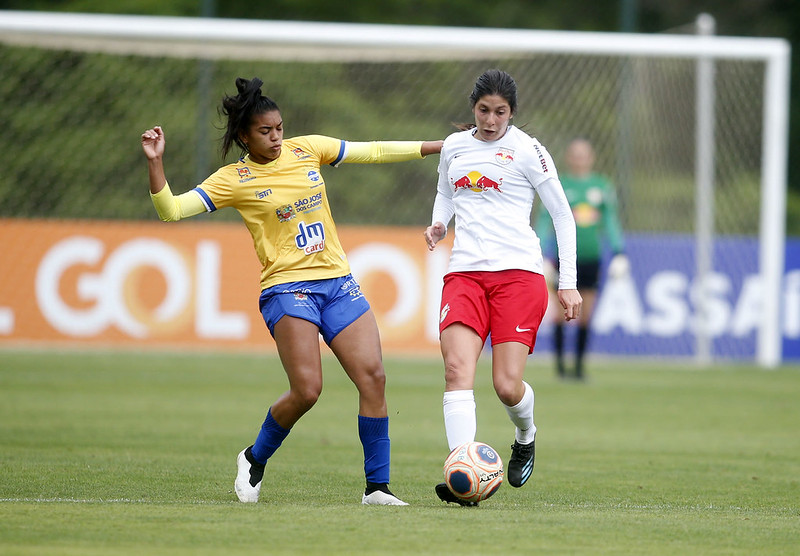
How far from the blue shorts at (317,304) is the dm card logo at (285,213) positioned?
32 cm

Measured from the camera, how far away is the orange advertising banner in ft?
50.5

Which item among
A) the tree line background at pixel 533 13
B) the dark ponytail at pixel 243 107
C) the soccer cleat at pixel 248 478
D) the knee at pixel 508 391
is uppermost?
the tree line background at pixel 533 13

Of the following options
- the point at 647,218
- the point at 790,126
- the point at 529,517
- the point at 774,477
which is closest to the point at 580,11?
the point at 790,126

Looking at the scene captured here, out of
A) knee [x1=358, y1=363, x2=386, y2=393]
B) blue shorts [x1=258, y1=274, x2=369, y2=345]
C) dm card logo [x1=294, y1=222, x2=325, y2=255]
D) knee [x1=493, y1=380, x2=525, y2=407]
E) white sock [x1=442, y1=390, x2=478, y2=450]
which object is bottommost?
white sock [x1=442, y1=390, x2=478, y2=450]

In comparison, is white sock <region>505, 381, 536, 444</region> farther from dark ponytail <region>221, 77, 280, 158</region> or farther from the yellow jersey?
dark ponytail <region>221, 77, 280, 158</region>

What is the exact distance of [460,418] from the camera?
5945 millimetres

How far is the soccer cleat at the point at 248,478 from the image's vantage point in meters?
6.02

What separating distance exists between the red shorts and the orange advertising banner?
9.66 m

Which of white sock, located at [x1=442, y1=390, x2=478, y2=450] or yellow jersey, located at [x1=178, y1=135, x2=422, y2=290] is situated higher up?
yellow jersey, located at [x1=178, y1=135, x2=422, y2=290]

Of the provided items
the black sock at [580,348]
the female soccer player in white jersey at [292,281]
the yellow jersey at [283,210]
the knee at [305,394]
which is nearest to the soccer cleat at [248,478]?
the female soccer player in white jersey at [292,281]

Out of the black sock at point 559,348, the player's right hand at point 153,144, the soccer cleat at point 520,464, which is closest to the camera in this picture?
the player's right hand at point 153,144

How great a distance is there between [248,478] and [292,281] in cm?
98

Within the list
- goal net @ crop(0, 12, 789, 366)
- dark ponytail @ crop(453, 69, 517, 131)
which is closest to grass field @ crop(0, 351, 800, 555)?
dark ponytail @ crop(453, 69, 517, 131)

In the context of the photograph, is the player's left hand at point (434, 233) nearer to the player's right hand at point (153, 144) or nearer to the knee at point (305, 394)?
the knee at point (305, 394)
